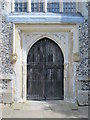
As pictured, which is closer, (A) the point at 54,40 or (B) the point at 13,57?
(B) the point at 13,57

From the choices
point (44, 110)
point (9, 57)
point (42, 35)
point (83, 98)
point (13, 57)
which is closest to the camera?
point (44, 110)

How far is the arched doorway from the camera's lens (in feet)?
29.9

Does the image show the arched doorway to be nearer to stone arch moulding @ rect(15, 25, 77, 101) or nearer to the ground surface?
stone arch moulding @ rect(15, 25, 77, 101)

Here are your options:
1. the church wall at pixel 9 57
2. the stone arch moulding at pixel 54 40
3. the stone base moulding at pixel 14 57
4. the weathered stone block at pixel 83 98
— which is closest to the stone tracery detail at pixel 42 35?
the stone arch moulding at pixel 54 40

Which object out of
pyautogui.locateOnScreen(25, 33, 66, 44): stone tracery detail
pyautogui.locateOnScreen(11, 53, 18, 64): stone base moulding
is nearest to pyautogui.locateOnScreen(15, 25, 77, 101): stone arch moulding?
pyautogui.locateOnScreen(25, 33, 66, 44): stone tracery detail

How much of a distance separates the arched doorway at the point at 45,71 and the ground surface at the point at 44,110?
415mm

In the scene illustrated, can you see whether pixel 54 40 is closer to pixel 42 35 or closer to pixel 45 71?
pixel 42 35

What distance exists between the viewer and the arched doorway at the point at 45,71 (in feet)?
29.9

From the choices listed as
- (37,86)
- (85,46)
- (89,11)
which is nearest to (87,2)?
(89,11)

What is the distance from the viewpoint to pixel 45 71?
9.09 meters

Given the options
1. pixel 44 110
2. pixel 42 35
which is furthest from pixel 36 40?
pixel 44 110

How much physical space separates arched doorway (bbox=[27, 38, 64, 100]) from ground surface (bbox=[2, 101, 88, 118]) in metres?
0.41

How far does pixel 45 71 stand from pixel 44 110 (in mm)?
1852

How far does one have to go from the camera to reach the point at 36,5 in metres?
8.98
